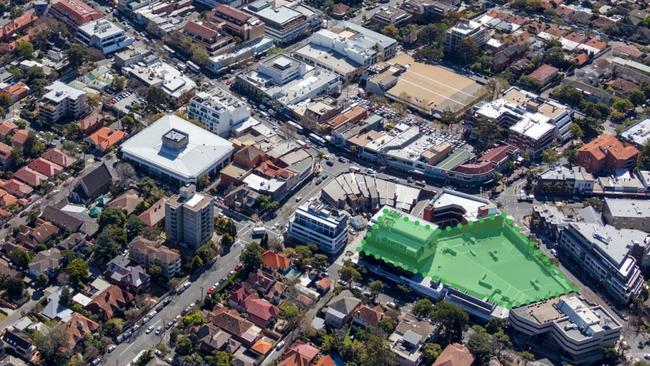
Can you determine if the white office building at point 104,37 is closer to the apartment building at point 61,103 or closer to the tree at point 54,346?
the apartment building at point 61,103

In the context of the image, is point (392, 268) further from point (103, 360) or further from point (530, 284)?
point (103, 360)

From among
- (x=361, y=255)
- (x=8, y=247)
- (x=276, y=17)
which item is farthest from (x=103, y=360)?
(x=276, y=17)

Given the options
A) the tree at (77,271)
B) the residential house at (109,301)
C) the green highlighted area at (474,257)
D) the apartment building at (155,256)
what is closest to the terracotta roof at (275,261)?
the green highlighted area at (474,257)

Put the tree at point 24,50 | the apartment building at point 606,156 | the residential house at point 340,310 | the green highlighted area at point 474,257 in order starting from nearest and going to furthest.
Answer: the residential house at point 340,310
the green highlighted area at point 474,257
the apartment building at point 606,156
the tree at point 24,50

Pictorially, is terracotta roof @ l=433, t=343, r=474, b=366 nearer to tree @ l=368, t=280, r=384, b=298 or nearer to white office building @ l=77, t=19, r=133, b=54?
tree @ l=368, t=280, r=384, b=298

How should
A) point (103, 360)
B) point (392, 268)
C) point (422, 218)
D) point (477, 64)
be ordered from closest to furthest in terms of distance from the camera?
point (103, 360), point (392, 268), point (422, 218), point (477, 64)
